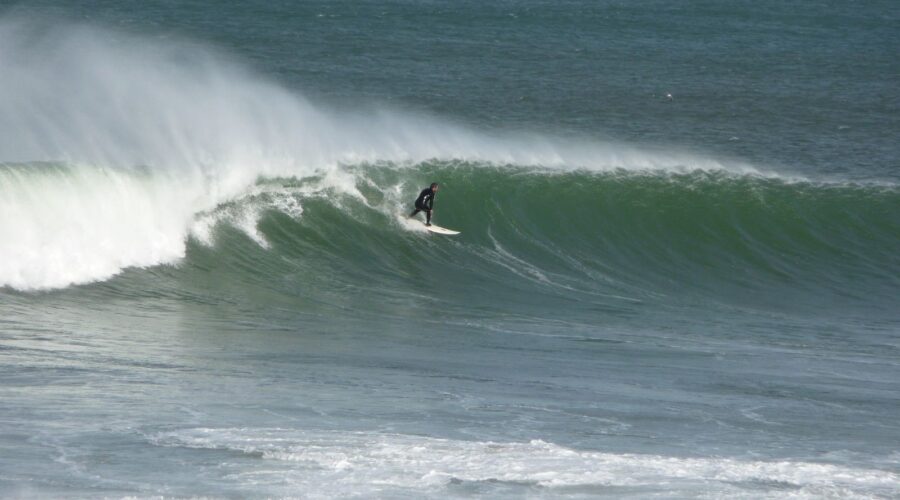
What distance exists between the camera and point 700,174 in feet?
84.4

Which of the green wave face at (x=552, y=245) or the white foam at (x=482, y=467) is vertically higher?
the green wave face at (x=552, y=245)

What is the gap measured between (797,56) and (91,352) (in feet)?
142

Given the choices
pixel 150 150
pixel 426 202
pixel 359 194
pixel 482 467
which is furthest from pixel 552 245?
pixel 482 467

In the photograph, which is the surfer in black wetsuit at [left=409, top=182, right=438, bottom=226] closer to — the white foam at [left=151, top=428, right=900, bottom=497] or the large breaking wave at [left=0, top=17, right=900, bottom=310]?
the large breaking wave at [left=0, top=17, right=900, bottom=310]

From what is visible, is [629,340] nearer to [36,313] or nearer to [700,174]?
[36,313]

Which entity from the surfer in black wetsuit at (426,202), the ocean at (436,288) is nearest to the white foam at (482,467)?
the ocean at (436,288)

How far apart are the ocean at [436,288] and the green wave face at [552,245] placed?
7cm

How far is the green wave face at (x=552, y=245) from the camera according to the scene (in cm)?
1733

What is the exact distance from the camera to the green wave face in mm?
17328

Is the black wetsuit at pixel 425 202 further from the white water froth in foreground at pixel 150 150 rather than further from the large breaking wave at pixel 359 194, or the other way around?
the white water froth in foreground at pixel 150 150

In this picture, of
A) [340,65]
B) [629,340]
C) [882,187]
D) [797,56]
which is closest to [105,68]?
[340,65]

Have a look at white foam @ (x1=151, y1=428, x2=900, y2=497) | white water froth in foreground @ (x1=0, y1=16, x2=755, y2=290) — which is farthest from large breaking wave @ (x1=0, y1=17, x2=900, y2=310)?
white foam @ (x1=151, y1=428, x2=900, y2=497)

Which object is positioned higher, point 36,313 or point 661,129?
point 661,129

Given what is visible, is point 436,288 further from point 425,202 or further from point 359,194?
point 359,194
